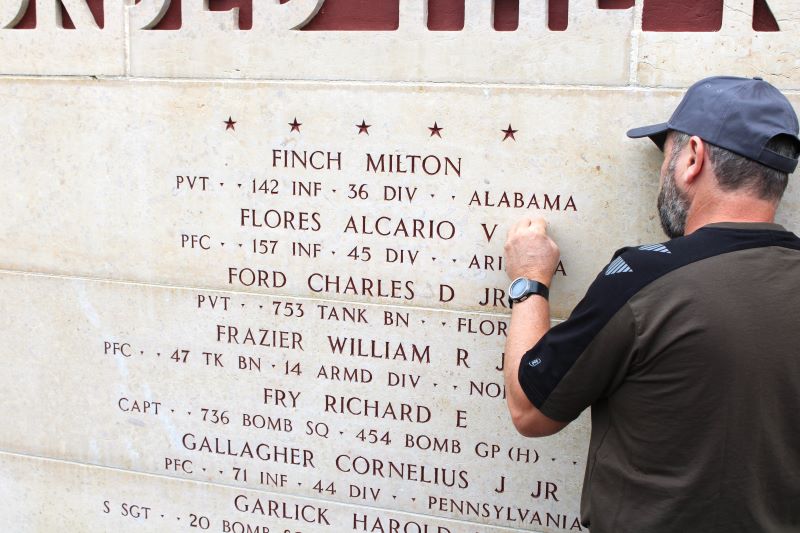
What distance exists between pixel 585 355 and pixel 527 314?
0.55m

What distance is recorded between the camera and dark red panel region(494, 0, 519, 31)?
3705mm

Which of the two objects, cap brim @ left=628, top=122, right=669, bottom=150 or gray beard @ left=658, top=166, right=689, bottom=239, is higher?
cap brim @ left=628, top=122, right=669, bottom=150

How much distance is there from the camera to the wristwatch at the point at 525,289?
3.30 metres

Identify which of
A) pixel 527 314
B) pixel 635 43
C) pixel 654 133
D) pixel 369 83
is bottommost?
pixel 527 314

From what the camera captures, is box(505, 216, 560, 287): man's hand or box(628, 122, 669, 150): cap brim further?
box(505, 216, 560, 287): man's hand

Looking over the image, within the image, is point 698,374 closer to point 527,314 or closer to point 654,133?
point 527,314

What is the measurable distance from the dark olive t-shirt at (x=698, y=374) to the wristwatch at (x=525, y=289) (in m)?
0.53

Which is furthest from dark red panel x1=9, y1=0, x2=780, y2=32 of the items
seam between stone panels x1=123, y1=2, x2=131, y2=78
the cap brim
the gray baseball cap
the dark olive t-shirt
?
the dark olive t-shirt

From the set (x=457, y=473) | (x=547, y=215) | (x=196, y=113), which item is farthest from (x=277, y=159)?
(x=457, y=473)

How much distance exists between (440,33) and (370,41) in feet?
1.00

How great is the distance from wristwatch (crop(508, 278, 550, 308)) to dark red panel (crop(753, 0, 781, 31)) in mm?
1277

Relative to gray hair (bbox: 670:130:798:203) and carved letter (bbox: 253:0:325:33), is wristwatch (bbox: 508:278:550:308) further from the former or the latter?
carved letter (bbox: 253:0:325:33)

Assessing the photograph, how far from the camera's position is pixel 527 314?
3.22 m

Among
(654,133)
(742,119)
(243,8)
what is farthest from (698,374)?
(243,8)
